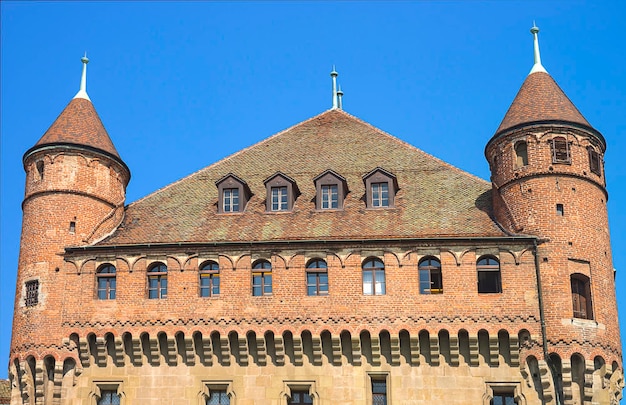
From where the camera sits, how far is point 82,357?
4144 centimetres

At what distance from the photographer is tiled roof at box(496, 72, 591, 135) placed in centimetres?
4366

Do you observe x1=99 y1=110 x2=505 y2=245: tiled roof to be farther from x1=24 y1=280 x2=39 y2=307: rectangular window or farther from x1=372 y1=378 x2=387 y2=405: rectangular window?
x1=372 y1=378 x2=387 y2=405: rectangular window

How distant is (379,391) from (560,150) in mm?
11772

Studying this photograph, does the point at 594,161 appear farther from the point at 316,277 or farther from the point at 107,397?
the point at 107,397

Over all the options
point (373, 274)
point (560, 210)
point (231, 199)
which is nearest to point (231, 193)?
point (231, 199)

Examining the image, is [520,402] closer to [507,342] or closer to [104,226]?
[507,342]

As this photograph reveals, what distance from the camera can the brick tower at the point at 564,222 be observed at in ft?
130

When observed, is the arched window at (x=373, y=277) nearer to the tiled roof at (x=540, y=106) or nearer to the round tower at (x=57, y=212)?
the tiled roof at (x=540, y=106)

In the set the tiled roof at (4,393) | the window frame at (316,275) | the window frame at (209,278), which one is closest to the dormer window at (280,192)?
the window frame at (316,275)

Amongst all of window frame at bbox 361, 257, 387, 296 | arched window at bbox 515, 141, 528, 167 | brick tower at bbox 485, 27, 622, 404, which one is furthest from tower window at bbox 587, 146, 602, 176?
window frame at bbox 361, 257, 387, 296

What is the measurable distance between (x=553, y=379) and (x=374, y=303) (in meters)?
6.97

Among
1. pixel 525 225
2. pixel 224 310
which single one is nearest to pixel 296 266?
pixel 224 310

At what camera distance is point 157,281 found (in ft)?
139

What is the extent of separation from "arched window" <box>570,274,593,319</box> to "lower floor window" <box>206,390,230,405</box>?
13177 millimetres
